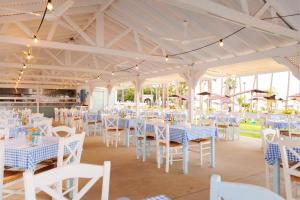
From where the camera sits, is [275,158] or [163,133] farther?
[163,133]

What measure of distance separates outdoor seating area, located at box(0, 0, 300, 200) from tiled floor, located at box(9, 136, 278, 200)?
22mm

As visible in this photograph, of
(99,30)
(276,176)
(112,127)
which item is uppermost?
(99,30)

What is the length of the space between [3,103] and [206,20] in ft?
63.5

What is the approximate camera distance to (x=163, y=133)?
566 cm

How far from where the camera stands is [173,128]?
225 inches

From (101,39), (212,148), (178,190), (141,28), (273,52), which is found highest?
(141,28)

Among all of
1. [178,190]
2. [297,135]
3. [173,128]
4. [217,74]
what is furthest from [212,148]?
[217,74]

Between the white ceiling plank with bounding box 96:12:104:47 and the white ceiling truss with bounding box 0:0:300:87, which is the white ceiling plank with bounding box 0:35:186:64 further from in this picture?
the white ceiling plank with bounding box 96:12:104:47

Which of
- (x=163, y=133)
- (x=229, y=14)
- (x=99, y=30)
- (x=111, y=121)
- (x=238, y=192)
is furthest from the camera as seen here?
(x=99, y=30)

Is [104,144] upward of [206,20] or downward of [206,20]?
downward

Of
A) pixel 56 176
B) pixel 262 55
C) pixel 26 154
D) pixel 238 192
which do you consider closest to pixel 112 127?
pixel 26 154

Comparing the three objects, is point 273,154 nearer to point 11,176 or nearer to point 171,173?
point 171,173

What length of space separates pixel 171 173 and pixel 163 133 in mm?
879

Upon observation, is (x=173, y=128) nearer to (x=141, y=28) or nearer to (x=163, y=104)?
(x=141, y=28)
